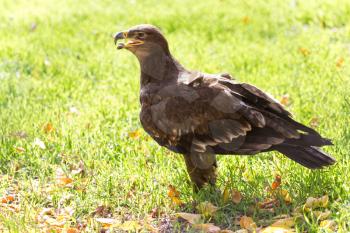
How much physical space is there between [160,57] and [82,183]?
1077 millimetres

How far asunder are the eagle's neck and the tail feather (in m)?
0.94

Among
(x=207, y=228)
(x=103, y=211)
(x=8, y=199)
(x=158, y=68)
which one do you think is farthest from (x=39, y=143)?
(x=207, y=228)

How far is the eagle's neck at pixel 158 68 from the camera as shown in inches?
173

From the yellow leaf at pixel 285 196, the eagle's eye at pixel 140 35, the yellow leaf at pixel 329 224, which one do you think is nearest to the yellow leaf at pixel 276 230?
the yellow leaf at pixel 329 224

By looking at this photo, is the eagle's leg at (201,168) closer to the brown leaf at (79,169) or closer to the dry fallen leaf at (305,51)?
the brown leaf at (79,169)

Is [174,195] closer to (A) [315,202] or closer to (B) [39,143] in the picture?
(A) [315,202]

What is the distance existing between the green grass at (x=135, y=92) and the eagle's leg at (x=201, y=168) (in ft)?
0.31

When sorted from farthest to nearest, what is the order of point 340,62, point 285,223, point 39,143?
point 340,62 → point 39,143 → point 285,223

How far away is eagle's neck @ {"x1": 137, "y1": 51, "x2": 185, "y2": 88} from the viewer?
4406 millimetres

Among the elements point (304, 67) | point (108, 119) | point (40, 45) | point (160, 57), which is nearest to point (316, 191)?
point (160, 57)

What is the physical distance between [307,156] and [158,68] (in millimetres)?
1203

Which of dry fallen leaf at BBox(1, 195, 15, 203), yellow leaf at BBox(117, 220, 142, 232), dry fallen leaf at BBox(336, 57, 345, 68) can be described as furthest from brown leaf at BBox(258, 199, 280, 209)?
dry fallen leaf at BBox(336, 57, 345, 68)

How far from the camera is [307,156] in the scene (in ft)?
13.0

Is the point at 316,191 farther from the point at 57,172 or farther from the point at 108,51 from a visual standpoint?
the point at 108,51
